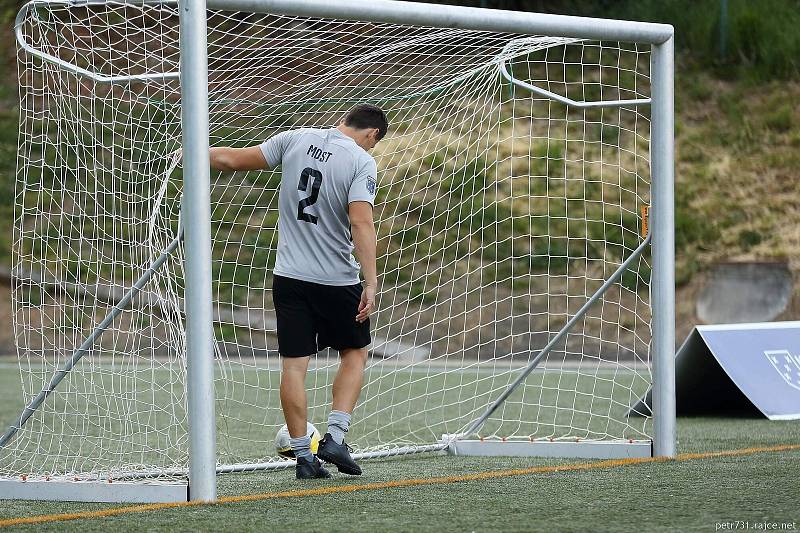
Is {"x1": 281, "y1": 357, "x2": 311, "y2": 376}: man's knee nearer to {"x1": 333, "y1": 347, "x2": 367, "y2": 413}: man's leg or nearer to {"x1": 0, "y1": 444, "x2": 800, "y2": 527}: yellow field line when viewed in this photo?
{"x1": 333, "y1": 347, "x2": 367, "y2": 413}: man's leg

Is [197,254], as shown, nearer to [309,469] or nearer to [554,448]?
[309,469]

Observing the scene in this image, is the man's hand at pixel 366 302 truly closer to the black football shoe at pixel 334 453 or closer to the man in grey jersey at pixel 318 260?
the man in grey jersey at pixel 318 260

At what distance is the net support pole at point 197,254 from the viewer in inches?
209

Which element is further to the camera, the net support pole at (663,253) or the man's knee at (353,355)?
the net support pole at (663,253)

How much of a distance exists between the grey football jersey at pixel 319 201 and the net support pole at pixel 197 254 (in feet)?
2.88

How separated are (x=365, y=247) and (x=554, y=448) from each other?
5.76 feet

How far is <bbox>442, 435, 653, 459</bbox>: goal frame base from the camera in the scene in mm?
6891

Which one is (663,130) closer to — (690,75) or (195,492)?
(195,492)

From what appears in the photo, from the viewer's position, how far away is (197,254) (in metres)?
5.33

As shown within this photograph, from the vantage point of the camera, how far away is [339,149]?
245 inches

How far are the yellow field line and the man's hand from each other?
0.74 metres

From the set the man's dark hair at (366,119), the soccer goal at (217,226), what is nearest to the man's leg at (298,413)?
the soccer goal at (217,226)

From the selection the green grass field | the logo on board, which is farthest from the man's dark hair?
the logo on board

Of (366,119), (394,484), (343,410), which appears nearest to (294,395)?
(343,410)
